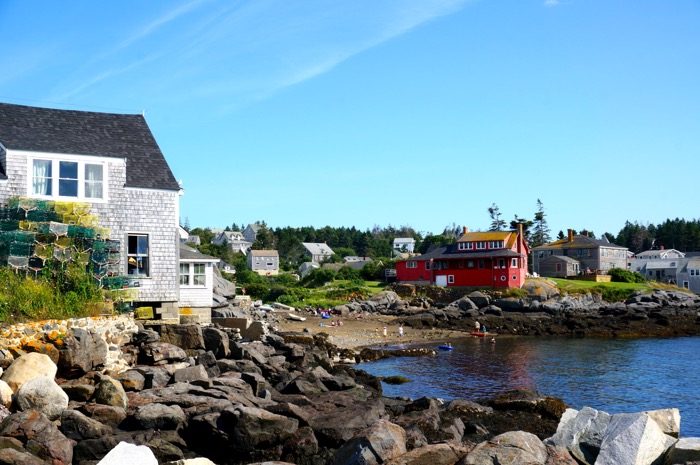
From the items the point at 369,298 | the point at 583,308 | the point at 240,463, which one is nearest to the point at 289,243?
the point at 369,298

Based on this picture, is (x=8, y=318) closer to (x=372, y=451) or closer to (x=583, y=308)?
(x=372, y=451)

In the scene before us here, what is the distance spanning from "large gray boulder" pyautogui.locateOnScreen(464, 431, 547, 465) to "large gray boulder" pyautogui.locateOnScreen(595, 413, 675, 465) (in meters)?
1.06

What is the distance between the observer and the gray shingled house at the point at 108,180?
21.8 meters

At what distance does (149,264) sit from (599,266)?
76.9 m

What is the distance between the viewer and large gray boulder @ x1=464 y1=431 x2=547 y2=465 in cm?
1034

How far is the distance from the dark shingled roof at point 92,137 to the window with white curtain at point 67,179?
1.44 feet

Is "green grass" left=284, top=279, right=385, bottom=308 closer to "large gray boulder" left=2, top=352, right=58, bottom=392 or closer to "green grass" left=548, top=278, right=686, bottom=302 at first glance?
"green grass" left=548, top=278, right=686, bottom=302

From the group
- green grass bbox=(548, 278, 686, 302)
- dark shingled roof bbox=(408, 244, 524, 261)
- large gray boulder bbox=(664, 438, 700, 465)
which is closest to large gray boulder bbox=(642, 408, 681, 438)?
large gray boulder bbox=(664, 438, 700, 465)

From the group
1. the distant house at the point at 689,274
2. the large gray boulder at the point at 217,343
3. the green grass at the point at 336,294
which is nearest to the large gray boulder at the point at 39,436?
the large gray boulder at the point at 217,343

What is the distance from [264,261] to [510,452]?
107m

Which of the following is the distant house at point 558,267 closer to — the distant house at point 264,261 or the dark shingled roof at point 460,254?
the dark shingled roof at point 460,254

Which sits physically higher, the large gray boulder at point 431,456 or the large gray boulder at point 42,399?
the large gray boulder at point 42,399

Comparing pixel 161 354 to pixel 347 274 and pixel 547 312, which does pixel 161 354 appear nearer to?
pixel 547 312

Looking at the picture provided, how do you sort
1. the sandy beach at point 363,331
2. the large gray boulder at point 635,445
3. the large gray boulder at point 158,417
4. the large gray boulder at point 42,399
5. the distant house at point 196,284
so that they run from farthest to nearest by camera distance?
the sandy beach at point 363,331 < the distant house at point 196,284 < the large gray boulder at point 42,399 < the large gray boulder at point 158,417 < the large gray boulder at point 635,445
